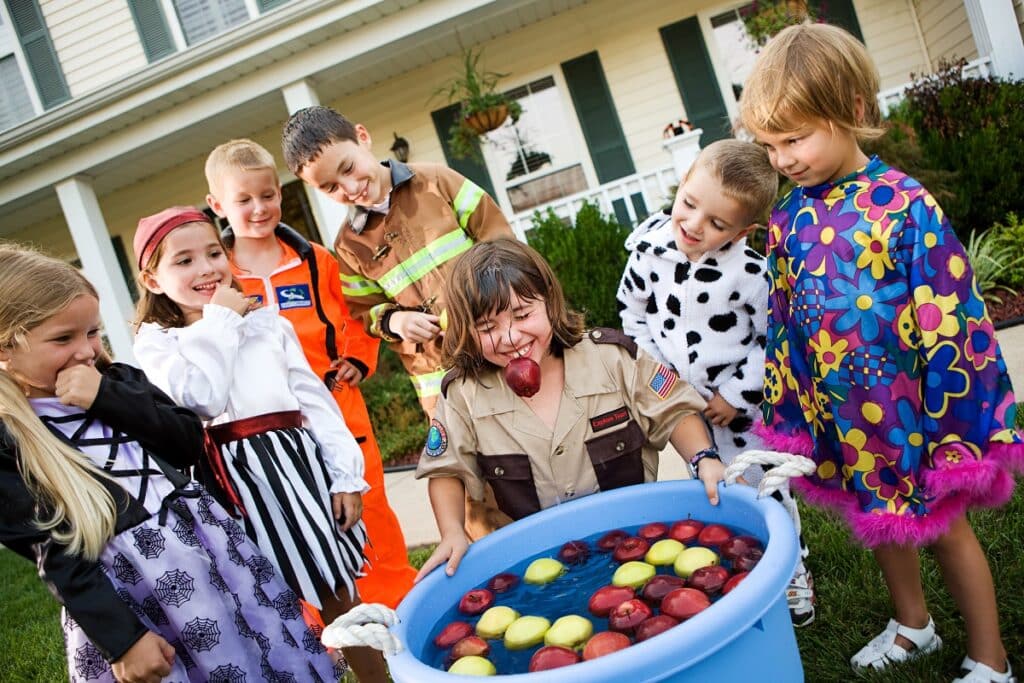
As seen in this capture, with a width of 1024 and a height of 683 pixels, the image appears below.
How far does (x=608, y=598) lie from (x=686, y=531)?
259 millimetres

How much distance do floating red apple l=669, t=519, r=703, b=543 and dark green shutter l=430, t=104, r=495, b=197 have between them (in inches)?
Result: 341

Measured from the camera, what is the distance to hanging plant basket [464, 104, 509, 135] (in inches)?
335

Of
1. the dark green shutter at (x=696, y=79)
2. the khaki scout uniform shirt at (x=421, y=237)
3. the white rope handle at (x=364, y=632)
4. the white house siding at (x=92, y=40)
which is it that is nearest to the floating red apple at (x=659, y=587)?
the white rope handle at (x=364, y=632)

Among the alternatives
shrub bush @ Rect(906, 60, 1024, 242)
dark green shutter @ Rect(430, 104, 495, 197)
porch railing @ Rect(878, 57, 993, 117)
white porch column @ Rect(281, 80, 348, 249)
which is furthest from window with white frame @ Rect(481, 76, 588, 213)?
shrub bush @ Rect(906, 60, 1024, 242)

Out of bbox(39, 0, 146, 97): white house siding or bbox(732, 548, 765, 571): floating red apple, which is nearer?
bbox(732, 548, 765, 571): floating red apple

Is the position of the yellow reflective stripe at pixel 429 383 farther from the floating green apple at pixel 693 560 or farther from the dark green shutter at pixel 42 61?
the dark green shutter at pixel 42 61

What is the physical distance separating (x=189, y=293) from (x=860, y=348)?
1.79 metres

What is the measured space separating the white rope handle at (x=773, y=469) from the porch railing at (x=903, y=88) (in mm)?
6549

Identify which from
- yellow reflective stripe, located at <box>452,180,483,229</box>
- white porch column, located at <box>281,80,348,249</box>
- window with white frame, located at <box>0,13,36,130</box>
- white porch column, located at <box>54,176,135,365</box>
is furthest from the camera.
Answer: window with white frame, located at <box>0,13,36,130</box>

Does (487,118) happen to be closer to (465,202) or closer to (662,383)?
(465,202)

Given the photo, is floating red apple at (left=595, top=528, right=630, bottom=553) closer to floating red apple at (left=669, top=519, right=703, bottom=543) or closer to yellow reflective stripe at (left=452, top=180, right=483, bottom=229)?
floating red apple at (left=669, top=519, right=703, bottom=543)

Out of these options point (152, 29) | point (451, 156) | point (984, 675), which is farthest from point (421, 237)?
point (152, 29)

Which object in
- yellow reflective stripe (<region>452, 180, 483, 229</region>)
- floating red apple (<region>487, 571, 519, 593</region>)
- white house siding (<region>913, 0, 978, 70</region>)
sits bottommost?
floating red apple (<region>487, 571, 519, 593</region>)

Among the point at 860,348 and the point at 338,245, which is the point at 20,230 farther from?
the point at 860,348
